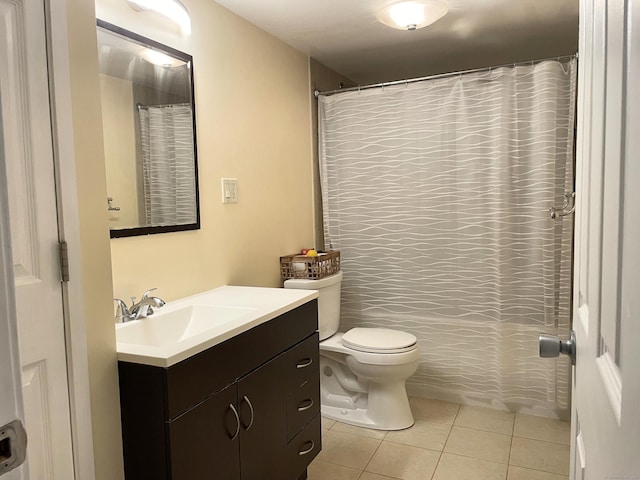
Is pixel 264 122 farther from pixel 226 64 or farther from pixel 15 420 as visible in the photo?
pixel 15 420

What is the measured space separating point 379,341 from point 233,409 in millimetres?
1241

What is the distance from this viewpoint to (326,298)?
2768 mm

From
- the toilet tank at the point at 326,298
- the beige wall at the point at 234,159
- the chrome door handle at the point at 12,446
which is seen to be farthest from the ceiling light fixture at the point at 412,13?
the chrome door handle at the point at 12,446

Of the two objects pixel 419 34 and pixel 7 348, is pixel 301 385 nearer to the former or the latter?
pixel 7 348

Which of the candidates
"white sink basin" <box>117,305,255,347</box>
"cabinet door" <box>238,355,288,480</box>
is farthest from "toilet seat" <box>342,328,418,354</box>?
"white sink basin" <box>117,305,255,347</box>

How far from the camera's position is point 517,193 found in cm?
269

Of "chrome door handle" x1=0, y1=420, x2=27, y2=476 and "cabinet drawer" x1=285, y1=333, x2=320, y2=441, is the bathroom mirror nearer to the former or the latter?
"cabinet drawer" x1=285, y1=333, x2=320, y2=441

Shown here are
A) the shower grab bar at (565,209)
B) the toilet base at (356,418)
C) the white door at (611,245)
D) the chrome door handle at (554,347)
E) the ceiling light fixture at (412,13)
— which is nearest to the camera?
the white door at (611,245)

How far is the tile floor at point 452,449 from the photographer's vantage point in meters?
2.20

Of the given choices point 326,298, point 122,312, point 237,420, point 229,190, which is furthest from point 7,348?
point 326,298

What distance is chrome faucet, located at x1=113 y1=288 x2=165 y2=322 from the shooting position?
5.57 ft

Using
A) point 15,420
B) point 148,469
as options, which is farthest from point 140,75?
A: point 15,420

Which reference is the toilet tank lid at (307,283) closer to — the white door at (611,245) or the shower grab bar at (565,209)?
the shower grab bar at (565,209)

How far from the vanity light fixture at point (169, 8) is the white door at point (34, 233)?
796mm
